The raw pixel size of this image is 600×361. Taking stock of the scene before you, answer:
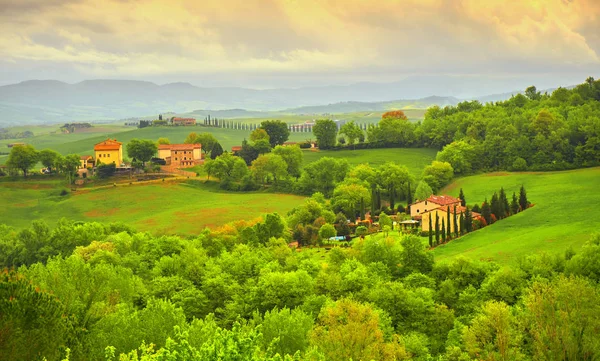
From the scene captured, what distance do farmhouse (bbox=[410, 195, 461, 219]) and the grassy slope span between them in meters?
8.38

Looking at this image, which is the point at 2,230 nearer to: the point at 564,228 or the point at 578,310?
the point at 564,228

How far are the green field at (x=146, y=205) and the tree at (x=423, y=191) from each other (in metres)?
21.3

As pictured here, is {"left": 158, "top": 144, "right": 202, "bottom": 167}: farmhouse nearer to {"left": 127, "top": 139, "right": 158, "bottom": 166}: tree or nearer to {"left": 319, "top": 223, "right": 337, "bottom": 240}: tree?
{"left": 127, "top": 139, "right": 158, "bottom": 166}: tree

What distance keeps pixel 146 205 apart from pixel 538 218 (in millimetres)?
67445

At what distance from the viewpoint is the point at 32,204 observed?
11825cm

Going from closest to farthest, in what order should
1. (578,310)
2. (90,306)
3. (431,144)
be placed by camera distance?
(578,310), (90,306), (431,144)

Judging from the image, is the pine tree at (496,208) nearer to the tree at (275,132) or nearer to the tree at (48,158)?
the tree at (48,158)

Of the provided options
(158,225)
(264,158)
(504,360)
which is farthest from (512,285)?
(264,158)

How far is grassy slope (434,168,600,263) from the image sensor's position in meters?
65.5

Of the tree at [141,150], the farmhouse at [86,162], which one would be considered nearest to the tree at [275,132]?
the tree at [141,150]

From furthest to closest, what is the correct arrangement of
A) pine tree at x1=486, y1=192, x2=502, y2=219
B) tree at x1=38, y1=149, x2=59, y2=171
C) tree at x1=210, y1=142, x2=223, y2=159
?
tree at x1=210, y1=142, x2=223, y2=159 → tree at x1=38, y1=149, x2=59, y2=171 → pine tree at x1=486, y1=192, x2=502, y2=219

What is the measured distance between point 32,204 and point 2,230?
21830mm

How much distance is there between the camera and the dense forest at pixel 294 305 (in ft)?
103

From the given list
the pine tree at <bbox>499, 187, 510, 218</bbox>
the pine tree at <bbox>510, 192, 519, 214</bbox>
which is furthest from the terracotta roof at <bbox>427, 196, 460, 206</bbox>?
the pine tree at <bbox>510, 192, 519, 214</bbox>
